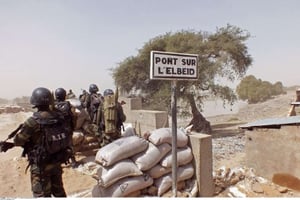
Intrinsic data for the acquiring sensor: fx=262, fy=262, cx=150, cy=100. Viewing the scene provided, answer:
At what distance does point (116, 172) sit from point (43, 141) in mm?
966

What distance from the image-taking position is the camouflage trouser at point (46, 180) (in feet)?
9.84

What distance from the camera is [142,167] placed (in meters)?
3.44

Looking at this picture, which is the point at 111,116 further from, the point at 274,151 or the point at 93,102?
the point at 274,151

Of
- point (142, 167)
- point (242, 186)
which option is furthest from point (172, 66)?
point (242, 186)

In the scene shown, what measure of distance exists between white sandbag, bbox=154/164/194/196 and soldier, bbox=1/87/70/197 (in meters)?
1.30

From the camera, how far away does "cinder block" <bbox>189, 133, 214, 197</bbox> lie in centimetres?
365

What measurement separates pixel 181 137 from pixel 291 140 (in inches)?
106

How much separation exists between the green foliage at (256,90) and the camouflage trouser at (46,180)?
3825cm

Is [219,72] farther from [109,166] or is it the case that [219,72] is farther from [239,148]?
[109,166]

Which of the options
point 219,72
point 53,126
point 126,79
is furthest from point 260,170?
point 126,79

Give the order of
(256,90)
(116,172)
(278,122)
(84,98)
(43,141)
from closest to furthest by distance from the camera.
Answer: (43,141) → (116,172) → (278,122) → (84,98) → (256,90)

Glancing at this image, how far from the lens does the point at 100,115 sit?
20.8 feet

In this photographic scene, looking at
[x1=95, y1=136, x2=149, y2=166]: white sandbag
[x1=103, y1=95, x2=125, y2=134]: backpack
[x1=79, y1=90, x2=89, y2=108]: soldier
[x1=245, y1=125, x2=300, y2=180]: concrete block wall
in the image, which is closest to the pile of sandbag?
[x1=95, y1=136, x2=149, y2=166]: white sandbag

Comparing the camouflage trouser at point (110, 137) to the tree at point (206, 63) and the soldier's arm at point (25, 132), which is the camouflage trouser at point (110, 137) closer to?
the soldier's arm at point (25, 132)
